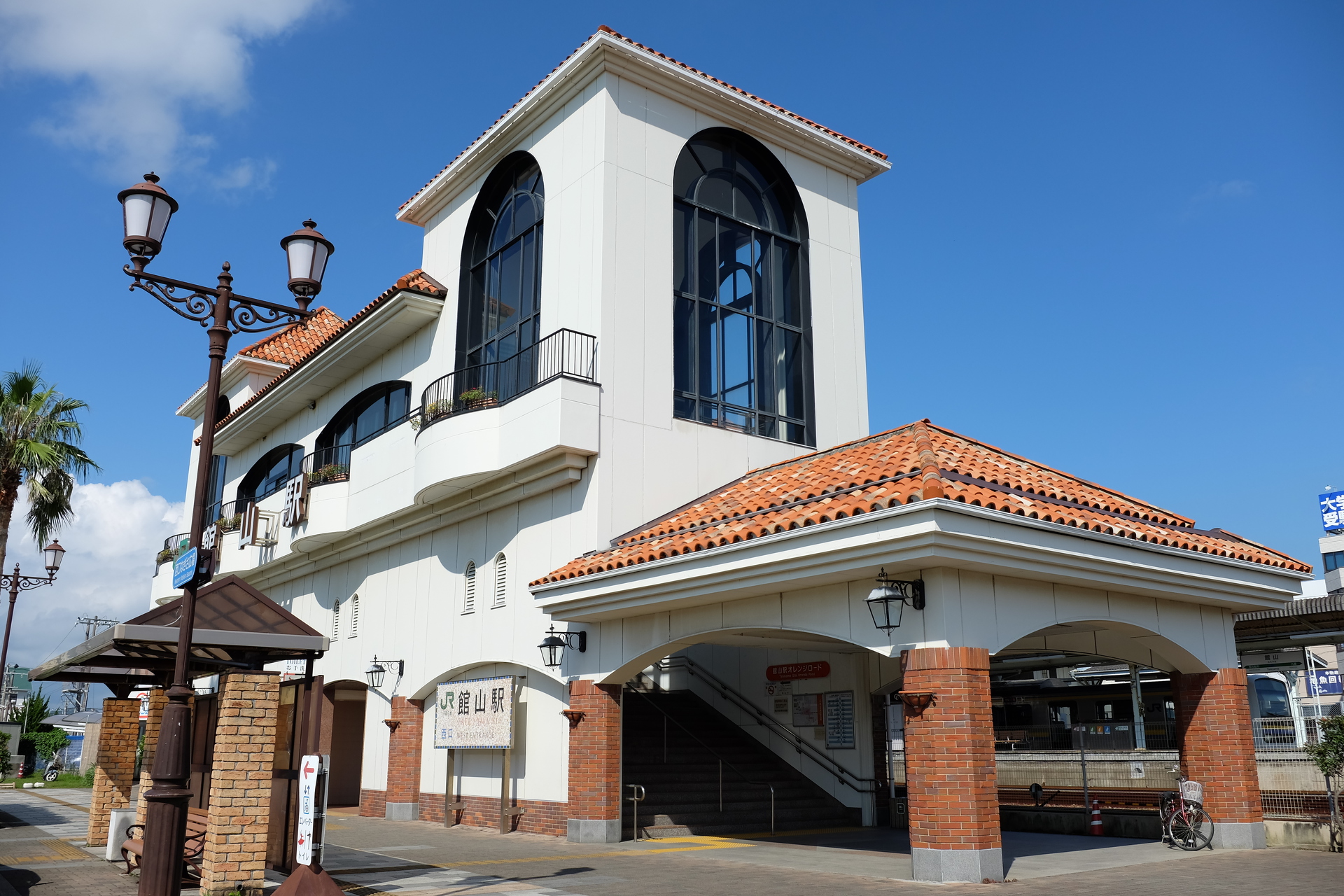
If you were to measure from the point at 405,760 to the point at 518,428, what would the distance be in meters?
7.58

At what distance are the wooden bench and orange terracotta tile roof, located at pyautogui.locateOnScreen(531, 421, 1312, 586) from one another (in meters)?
5.68

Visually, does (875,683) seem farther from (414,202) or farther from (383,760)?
(414,202)

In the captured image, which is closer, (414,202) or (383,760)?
(383,760)

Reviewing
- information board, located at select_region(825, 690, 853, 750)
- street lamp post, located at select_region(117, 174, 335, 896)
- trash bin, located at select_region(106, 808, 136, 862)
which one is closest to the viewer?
street lamp post, located at select_region(117, 174, 335, 896)

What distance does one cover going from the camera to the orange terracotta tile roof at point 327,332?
22.1 meters

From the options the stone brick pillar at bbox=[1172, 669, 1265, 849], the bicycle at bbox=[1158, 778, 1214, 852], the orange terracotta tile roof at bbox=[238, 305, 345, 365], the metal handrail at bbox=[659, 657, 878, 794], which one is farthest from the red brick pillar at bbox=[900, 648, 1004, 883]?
the orange terracotta tile roof at bbox=[238, 305, 345, 365]

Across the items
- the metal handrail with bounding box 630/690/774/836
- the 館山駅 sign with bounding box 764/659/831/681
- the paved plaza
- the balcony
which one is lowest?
the paved plaza

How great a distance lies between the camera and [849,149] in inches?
846

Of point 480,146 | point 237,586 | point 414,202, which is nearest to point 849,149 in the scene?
point 480,146

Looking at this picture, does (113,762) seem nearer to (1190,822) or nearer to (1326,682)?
(1190,822)

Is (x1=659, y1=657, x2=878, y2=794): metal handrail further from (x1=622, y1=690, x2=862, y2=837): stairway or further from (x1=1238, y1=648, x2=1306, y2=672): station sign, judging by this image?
(x1=1238, y1=648, x2=1306, y2=672): station sign

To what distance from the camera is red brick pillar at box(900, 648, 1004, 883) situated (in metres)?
11.0

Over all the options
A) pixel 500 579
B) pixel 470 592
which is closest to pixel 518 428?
pixel 500 579

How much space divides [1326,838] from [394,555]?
17.4 meters
